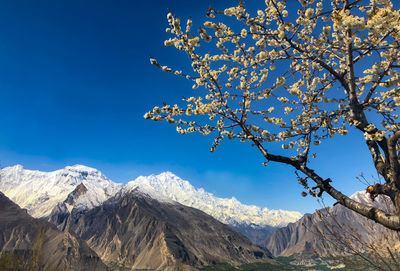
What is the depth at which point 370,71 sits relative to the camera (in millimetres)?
7426

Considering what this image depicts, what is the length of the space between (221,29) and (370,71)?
468 cm

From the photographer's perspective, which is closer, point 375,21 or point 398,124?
point 375,21

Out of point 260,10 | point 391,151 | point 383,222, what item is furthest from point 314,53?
point 383,222

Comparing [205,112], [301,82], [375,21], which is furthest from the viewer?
[301,82]

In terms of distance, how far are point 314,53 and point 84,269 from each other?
202540mm

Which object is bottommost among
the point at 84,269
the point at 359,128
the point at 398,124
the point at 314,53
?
the point at 84,269

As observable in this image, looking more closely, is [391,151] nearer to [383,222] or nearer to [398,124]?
[383,222]

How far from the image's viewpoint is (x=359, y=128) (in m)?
6.53

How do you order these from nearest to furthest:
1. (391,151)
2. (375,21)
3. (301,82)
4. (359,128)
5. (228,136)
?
(375,21)
(391,151)
(359,128)
(228,136)
(301,82)

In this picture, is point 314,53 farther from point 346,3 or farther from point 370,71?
point 370,71

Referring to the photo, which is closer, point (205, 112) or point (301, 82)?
point (205, 112)

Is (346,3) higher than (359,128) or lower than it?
higher

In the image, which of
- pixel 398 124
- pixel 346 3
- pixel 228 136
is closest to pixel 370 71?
pixel 398 124

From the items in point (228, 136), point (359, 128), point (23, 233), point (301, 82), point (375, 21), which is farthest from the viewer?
point (23, 233)
